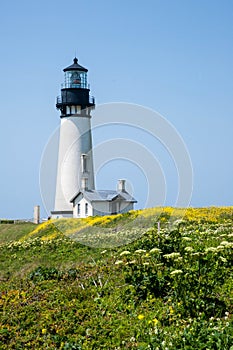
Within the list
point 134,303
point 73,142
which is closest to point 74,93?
point 73,142

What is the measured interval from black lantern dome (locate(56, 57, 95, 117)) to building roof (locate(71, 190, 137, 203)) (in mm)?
5908

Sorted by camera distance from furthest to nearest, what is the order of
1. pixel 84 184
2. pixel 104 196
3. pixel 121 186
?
pixel 121 186, pixel 84 184, pixel 104 196

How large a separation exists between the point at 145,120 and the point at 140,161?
204cm

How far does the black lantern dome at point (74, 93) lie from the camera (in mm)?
41156

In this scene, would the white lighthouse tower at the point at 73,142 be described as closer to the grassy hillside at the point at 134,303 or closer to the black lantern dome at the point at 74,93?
the black lantern dome at the point at 74,93

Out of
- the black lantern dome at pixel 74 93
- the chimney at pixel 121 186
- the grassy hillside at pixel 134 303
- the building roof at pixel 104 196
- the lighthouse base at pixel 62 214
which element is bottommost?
the grassy hillside at pixel 134 303

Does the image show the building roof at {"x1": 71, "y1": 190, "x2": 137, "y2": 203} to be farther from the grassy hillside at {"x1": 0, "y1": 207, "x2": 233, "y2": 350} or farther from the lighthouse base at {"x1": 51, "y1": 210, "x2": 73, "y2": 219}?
the grassy hillside at {"x1": 0, "y1": 207, "x2": 233, "y2": 350}

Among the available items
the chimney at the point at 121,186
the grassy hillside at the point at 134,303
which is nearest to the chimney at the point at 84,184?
the chimney at the point at 121,186

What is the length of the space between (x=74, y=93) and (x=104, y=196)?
293 inches

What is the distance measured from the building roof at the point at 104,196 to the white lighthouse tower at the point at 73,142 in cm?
68

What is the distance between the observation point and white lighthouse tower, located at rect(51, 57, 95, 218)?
39750 millimetres

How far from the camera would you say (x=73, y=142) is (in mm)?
40781

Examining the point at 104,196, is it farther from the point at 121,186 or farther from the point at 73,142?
the point at 73,142

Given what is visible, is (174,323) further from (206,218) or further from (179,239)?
(206,218)
